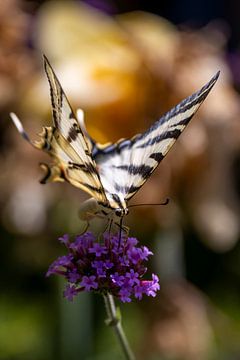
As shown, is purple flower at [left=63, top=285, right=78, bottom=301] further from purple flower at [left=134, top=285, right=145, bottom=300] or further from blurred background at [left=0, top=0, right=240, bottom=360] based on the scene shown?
blurred background at [left=0, top=0, right=240, bottom=360]

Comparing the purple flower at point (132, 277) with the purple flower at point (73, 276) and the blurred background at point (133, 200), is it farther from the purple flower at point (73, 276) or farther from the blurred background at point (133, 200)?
the blurred background at point (133, 200)

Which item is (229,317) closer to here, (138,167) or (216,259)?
(216,259)

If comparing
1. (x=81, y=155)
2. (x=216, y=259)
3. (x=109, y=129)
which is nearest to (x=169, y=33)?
(x=109, y=129)

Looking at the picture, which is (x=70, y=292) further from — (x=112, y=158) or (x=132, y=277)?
(x=112, y=158)

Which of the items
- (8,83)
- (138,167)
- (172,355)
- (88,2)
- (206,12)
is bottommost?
(206,12)

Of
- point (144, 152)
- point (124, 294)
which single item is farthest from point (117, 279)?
point (144, 152)

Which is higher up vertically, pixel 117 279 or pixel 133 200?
pixel 117 279

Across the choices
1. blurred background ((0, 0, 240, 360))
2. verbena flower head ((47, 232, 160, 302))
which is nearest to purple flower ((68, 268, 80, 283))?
verbena flower head ((47, 232, 160, 302))

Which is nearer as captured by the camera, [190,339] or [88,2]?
[190,339]
